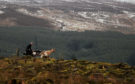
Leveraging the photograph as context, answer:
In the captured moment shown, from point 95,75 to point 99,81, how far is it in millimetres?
2377

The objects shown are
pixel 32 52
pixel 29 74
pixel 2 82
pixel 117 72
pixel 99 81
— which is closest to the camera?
pixel 2 82

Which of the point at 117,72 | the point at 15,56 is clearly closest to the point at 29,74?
the point at 117,72

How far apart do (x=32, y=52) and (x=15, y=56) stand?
773cm

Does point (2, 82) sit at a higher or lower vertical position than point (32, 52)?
higher

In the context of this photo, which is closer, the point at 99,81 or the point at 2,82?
the point at 2,82

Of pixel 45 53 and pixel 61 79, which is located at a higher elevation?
pixel 61 79

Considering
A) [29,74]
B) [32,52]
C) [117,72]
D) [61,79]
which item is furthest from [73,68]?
[32,52]

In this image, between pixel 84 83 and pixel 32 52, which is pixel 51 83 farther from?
pixel 32 52

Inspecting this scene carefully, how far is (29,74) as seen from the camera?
2022 cm

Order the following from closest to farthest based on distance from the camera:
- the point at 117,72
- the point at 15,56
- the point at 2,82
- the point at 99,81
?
the point at 2,82 < the point at 99,81 < the point at 117,72 < the point at 15,56

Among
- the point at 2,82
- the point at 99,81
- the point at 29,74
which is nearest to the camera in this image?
the point at 2,82

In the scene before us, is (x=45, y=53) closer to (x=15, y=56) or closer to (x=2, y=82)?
(x=15, y=56)

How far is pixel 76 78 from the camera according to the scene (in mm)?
18141

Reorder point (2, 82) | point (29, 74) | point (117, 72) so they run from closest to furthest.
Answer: point (2, 82) → point (29, 74) → point (117, 72)
